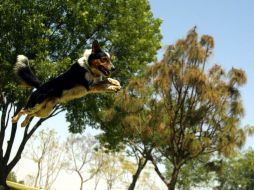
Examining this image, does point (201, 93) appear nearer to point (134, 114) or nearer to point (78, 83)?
point (134, 114)

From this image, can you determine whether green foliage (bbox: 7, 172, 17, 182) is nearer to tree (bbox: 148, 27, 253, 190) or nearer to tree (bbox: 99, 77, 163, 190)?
tree (bbox: 99, 77, 163, 190)

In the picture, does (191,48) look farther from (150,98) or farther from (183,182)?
(183,182)

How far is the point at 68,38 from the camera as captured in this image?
2672 cm

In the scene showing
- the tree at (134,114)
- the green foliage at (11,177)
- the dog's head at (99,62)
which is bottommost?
the dog's head at (99,62)

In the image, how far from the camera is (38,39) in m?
24.5

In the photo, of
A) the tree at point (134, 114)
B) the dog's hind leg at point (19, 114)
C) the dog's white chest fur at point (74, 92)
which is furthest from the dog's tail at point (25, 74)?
the tree at point (134, 114)

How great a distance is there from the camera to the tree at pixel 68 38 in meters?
24.2

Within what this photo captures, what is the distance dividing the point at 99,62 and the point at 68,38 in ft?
75.3

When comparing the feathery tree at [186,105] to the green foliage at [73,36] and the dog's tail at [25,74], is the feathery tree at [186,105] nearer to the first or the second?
the green foliage at [73,36]

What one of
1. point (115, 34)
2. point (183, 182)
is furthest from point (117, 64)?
point (183, 182)

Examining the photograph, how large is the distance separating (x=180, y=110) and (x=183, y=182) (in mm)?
37555

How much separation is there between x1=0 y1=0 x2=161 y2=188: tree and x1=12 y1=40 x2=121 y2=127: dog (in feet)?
59.8

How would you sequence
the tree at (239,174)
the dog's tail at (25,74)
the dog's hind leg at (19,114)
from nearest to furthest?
1. the dog's hind leg at (19,114)
2. the dog's tail at (25,74)
3. the tree at (239,174)

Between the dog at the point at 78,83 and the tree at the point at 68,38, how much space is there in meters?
18.2
